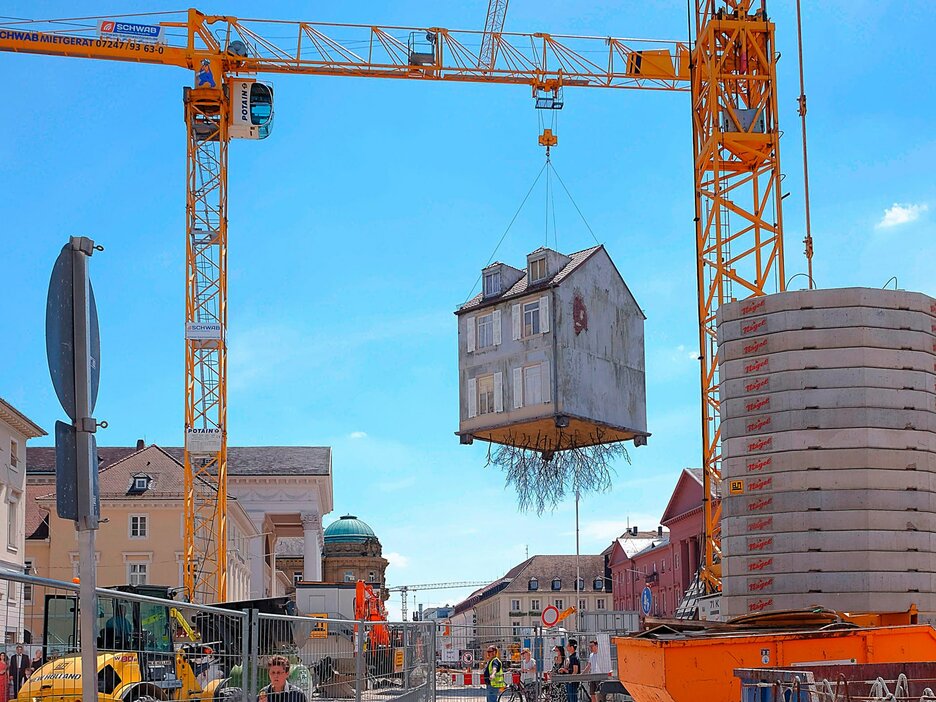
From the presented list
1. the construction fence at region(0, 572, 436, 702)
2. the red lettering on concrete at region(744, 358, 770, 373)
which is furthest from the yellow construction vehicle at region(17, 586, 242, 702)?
the red lettering on concrete at region(744, 358, 770, 373)

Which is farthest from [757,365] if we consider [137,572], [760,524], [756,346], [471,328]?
[137,572]

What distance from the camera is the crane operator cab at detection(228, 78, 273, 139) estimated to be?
47.2 m

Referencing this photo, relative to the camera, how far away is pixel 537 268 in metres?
28.6

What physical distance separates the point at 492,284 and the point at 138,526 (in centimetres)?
3973

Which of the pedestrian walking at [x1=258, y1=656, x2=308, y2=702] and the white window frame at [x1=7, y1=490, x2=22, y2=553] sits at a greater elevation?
the white window frame at [x1=7, y1=490, x2=22, y2=553]

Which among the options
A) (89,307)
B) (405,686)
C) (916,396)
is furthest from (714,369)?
(89,307)

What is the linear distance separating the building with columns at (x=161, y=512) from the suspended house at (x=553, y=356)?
3844 centimetres

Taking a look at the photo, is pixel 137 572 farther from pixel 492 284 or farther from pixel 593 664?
pixel 593 664

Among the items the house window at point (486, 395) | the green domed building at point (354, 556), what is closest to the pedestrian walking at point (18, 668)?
the house window at point (486, 395)

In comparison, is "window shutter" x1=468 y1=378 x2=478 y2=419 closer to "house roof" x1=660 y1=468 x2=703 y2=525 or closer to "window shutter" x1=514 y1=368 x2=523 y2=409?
"window shutter" x1=514 y1=368 x2=523 y2=409

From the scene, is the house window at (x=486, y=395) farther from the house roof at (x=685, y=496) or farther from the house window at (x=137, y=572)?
the house roof at (x=685, y=496)

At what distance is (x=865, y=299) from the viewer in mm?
17859

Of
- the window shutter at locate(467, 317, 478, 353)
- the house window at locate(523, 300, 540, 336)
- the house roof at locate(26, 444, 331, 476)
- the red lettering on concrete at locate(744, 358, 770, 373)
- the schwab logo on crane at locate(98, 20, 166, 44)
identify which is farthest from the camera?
the house roof at locate(26, 444, 331, 476)

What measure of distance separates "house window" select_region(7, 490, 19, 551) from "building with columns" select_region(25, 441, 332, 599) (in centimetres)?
1073
